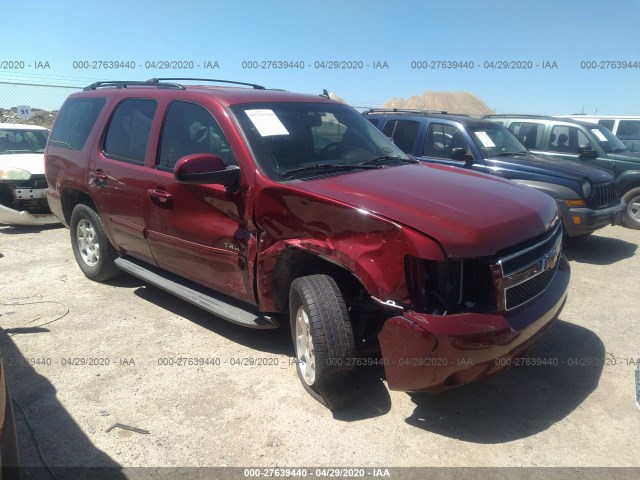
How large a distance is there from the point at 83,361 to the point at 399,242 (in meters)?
2.63

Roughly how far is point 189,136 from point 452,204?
2.21m

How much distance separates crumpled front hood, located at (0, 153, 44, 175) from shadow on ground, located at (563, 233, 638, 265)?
25.5 feet

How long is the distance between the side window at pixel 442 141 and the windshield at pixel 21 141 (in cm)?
664

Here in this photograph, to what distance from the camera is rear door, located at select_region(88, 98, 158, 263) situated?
4.37m

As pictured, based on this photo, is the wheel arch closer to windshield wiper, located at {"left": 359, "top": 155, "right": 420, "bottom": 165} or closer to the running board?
the running board

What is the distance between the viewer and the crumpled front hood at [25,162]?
7586mm

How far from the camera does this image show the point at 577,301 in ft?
16.2

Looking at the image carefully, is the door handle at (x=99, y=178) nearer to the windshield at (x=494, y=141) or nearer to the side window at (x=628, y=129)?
the windshield at (x=494, y=141)

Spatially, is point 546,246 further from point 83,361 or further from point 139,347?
point 83,361

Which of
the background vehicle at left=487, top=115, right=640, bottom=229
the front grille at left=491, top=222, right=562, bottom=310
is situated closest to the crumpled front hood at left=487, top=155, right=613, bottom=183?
the background vehicle at left=487, top=115, right=640, bottom=229

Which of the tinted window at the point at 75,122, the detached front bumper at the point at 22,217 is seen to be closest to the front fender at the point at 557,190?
the tinted window at the point at 75,122

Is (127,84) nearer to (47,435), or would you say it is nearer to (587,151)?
(47,435)

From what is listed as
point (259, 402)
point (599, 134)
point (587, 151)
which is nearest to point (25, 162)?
point (259, 402)

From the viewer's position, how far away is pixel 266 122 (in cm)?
372
